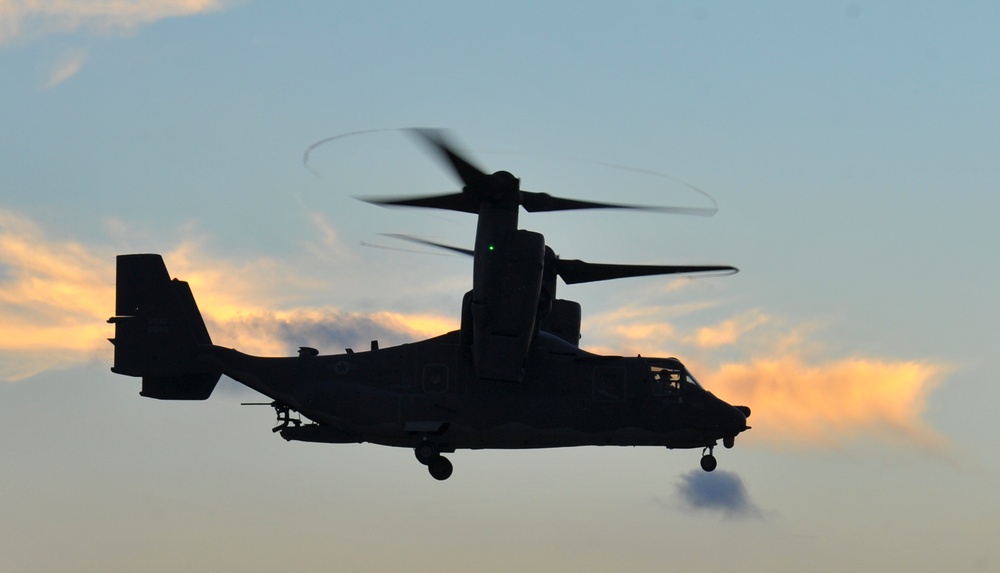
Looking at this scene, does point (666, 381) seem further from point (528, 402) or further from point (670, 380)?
point (528, 402)

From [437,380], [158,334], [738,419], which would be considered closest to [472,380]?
[437,380]

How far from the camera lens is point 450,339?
4003 cm

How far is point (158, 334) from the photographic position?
41.4 meters

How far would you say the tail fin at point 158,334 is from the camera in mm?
41281

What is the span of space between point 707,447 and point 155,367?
17602mm

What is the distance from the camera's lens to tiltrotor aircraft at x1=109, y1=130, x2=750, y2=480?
38250 millimetres

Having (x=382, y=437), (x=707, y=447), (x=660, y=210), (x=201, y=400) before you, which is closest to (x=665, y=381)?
(x=707, y=447)

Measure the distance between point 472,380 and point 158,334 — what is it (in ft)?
33.9

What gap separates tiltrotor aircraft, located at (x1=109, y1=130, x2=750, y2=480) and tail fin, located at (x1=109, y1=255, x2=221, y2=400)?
0.04 m

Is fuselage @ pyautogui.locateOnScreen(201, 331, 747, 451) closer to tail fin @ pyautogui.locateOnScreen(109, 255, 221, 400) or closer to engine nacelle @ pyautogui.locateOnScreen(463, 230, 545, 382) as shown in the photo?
engine nacelle @ pyautogui.locateOnScreen(463, 230, 545, 382)

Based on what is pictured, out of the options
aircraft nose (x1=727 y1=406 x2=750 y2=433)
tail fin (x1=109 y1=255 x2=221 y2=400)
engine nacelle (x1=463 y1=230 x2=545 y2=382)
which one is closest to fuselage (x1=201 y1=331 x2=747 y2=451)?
aircraft nose (x1=727 y1=406 x2=750 y2=433)

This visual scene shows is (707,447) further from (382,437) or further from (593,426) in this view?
(382,437)

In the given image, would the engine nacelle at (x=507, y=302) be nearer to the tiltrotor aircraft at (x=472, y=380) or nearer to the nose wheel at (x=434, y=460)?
the tiltrotor aircraft at (x=472, y=380)

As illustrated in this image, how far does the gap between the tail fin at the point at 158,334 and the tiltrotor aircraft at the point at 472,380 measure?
40mm
